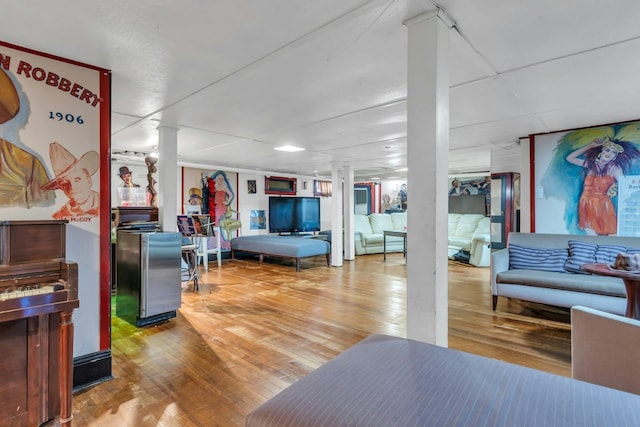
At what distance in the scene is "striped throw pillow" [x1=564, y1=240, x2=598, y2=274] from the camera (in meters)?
3.54

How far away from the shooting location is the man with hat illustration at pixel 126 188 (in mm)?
5625

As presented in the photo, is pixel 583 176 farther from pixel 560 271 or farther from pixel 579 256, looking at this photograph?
pixel 560 271

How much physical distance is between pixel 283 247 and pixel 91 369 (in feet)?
14.5

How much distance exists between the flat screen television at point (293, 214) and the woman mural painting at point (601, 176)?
5.95 metres

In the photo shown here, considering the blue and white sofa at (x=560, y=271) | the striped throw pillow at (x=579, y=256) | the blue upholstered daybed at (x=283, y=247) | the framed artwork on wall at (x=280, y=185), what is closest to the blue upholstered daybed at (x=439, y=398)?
the blue and white sofa at (x=560, y=271)

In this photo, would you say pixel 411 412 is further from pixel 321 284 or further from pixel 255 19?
pixel 321 284

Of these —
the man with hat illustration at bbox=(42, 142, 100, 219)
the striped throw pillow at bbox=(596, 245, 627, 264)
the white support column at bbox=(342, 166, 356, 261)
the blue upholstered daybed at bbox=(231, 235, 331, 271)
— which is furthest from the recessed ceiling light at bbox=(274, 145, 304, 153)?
the striped throw pillow at bbox=(596, 245, 627, 264)

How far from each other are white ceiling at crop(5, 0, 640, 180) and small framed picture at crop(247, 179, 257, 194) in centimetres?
425

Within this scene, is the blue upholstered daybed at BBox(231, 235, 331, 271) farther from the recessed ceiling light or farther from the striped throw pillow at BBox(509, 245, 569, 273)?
the striped throw pillow at BBox(509, 245, 569, 273)

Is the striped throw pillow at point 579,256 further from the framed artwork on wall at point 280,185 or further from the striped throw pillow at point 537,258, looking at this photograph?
the framed artwork on wall at point 280,185

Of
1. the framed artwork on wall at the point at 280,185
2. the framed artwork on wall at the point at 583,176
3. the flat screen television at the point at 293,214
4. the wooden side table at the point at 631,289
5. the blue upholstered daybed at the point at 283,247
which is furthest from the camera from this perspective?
the framed artwork on wall at the point at 280,185

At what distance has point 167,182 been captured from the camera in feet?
12.4

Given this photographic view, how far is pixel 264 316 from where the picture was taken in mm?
3641

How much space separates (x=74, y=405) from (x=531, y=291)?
418cm
